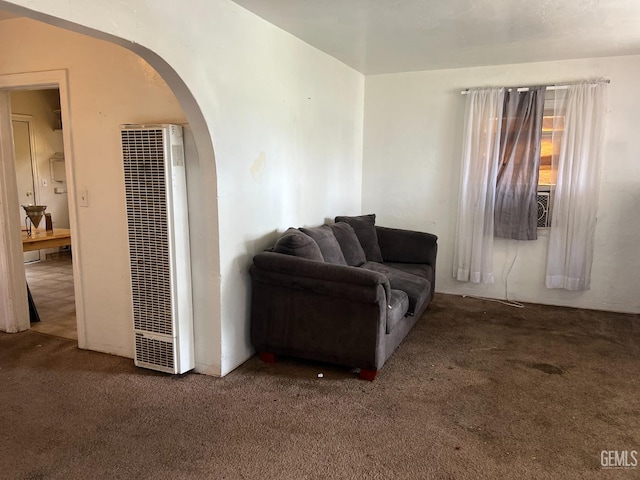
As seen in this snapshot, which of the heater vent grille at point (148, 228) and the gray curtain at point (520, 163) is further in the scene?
the gray curtain at point (520, 163)

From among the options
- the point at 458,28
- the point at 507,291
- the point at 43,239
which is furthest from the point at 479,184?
the point at 43,239

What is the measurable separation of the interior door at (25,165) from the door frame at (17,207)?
3004 millimetres

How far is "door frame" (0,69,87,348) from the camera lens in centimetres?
323

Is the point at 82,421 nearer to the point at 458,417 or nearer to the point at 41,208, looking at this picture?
the point at 458,417

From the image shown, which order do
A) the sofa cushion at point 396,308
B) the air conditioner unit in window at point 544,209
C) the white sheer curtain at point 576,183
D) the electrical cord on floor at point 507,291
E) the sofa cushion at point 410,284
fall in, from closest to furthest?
the sofa cushion at point 396,308
the sofa cushion at point 410,284
the white sheer curtain at point 576,183
the air conditioner unit in window at point 544,209
the electrical cord on floor at point 507,291

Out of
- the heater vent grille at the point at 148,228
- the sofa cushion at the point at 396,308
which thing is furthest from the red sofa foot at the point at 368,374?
the heater vent grille at the point at 148,228

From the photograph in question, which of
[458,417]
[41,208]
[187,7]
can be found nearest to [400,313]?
[458,417]

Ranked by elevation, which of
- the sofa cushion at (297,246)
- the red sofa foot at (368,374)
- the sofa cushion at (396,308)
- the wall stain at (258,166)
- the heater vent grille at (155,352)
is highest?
the wall stain at (258,166)

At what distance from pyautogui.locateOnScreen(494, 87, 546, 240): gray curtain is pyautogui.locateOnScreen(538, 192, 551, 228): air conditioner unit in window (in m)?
0.09

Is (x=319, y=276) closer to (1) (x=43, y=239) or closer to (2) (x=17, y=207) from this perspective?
(2) (x=17, y=207)

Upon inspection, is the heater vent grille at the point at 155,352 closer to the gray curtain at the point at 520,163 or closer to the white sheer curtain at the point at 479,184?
the white sheer curtain at the point at 479,184

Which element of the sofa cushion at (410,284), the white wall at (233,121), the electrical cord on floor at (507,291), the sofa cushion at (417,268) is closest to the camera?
the white wall at (233,121)

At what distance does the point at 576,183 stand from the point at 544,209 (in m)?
0.37

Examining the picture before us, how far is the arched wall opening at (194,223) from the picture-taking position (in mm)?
2617
